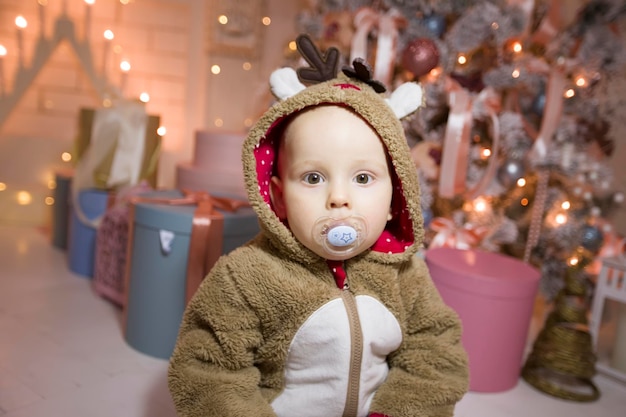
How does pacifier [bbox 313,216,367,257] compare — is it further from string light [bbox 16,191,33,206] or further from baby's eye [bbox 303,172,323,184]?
string light [bbox 16,191,33,206]

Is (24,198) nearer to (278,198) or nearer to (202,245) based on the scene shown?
(202,245)

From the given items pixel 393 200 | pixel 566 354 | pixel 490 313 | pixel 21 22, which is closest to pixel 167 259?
pixel 393 200

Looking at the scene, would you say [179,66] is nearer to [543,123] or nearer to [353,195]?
[543,123]

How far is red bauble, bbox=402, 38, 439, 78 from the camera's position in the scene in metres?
1.65

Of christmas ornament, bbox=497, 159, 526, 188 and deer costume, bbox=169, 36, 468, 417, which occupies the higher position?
christmas ornament, bbox=497, 159, 526, 188

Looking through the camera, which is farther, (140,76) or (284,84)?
(140,76)

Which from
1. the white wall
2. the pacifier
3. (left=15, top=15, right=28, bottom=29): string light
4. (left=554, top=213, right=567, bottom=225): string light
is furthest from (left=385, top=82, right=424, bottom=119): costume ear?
(left=15, top=15, right=28, bottom=29): string light

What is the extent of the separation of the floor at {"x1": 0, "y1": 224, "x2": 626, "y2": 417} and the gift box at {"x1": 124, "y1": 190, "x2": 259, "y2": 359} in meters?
0.07

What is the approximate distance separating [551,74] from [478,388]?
1.01 meters

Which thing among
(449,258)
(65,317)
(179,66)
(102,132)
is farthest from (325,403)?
(179,66)

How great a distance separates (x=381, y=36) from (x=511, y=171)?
59 cm

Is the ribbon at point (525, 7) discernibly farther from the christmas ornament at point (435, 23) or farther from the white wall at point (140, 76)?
the white wall at point (140, 76)

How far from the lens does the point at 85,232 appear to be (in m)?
1.91

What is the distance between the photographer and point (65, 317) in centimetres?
156
